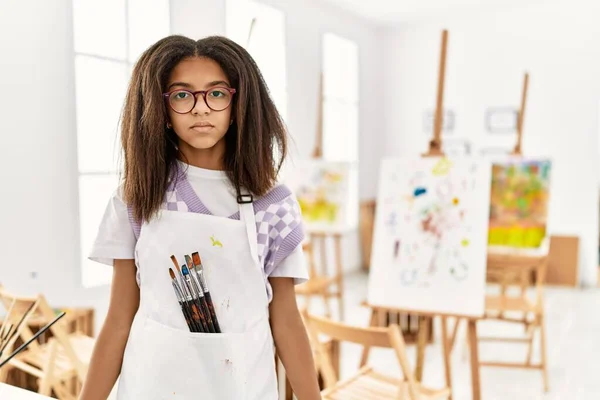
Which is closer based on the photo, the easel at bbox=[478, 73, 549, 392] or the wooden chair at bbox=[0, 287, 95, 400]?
the wooden chair at bbox=[0, 287, 95, 400]

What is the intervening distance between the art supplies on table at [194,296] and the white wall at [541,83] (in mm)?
5737

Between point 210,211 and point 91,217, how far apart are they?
2.55 m

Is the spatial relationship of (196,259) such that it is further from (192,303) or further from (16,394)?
(16,394)

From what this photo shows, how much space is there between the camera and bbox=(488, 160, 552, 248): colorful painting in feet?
14.2

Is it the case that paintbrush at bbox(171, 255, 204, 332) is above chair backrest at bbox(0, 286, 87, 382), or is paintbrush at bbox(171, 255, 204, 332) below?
above

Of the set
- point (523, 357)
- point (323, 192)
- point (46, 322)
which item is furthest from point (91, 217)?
point (523, 357)

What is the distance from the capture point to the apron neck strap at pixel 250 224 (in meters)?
1.15

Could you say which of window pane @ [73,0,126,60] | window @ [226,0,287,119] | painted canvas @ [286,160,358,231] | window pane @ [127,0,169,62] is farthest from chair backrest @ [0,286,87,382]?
window @ [226,0,287,119]

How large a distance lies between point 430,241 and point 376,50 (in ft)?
15.7

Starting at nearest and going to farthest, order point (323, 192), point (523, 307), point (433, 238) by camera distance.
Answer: point (433, 238) → point (523, 307) → point (323, 192)

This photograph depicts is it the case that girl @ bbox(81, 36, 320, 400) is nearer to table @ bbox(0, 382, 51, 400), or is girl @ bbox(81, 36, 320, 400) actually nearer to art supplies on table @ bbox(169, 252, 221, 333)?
art supplies on table @ bbox(169, 252, 221, 333)

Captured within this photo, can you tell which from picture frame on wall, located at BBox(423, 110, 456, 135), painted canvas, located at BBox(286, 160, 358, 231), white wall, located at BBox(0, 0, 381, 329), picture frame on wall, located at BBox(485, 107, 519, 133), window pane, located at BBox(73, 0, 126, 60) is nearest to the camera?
white wall, located at BBox(0, 0, 381, 329)

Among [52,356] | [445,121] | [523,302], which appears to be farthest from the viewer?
[445,121]

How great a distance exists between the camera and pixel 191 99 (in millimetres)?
1151
